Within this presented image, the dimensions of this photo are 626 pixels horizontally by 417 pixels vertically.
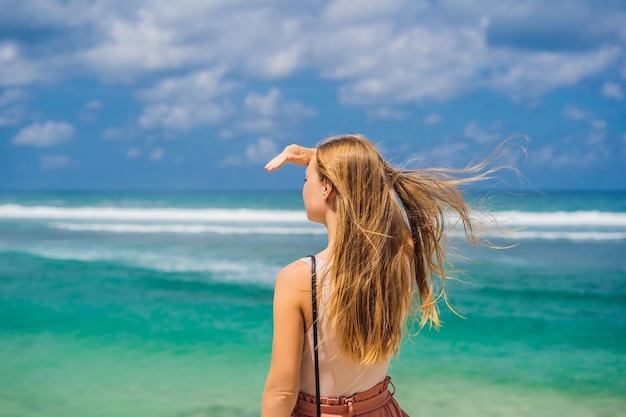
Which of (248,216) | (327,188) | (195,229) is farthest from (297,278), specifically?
(248,216)

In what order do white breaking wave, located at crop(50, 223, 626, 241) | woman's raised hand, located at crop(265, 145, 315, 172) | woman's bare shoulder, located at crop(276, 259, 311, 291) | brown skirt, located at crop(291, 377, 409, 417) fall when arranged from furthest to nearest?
white breaking wave, located at crop(50, 223, 626, 241)
woman's raised hand, located at crop(265, 145, 315, 172)
brown skirt, located at crop(291, 377, 409, 417)
woman's bare shoulder, located at crop(276, 259, 311, 291)

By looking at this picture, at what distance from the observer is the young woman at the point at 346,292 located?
6.31ft

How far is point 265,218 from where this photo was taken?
29.1 m

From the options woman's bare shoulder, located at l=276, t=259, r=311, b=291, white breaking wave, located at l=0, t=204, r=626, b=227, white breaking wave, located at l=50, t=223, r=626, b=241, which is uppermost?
white breaking wave, located at l=0, t=204, r=626, b=227

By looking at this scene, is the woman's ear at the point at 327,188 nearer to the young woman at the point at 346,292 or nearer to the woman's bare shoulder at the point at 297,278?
the young woman at the point at 346,292

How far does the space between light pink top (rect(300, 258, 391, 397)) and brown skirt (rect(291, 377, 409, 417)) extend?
0.8 inches

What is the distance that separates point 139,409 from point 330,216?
3.56 m

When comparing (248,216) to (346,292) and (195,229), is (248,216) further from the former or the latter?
(346,292)

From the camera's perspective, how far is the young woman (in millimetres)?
1925

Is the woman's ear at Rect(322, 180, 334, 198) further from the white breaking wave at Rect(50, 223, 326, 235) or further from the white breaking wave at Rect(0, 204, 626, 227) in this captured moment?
the white breaking wave at Rect(0, 204, 626, 227)

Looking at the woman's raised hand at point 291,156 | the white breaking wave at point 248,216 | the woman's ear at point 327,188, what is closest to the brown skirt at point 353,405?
the woman's ear at point 327,188

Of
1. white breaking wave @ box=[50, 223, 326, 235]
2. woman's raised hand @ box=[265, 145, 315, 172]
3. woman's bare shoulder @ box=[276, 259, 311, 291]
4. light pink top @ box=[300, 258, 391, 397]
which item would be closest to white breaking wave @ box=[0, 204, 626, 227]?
white breaking wave @ box=[50, 223, 326, 235]

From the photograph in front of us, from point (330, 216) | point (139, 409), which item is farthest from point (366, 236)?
point (139, 409)

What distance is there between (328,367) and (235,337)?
5073 millimetres
